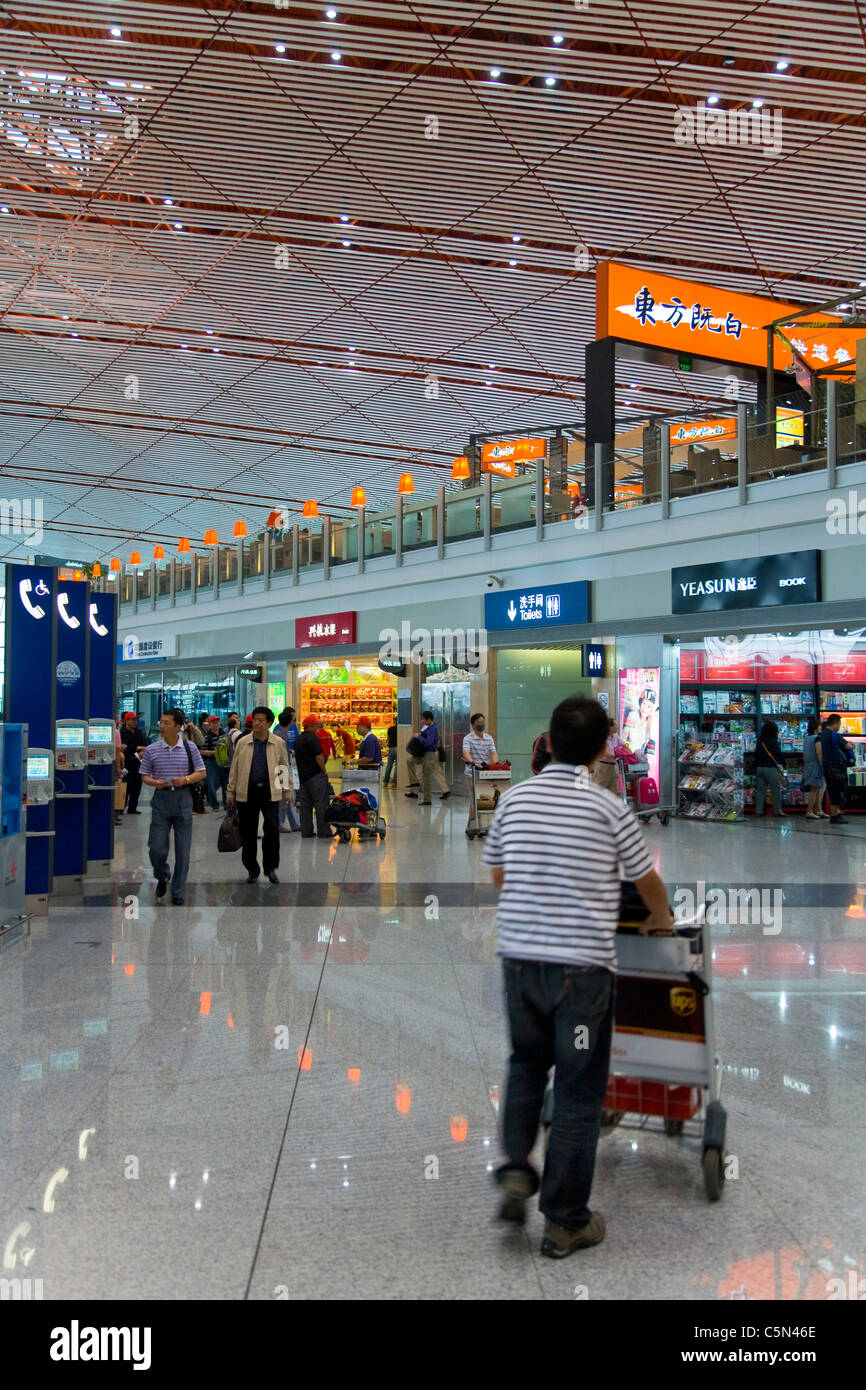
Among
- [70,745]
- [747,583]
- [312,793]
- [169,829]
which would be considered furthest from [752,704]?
[70,745]

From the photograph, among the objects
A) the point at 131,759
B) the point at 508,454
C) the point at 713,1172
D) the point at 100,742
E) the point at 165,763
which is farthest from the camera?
the point at 508,454

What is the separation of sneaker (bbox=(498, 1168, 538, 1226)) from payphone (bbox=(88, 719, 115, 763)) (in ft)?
25.1

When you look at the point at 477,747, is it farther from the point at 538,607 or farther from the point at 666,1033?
the point at 666,1033

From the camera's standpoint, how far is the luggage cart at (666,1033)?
152 inches

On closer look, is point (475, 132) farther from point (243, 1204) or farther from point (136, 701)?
point (136, 701)

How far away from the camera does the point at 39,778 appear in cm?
930

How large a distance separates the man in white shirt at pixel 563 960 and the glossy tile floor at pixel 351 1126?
0.23m

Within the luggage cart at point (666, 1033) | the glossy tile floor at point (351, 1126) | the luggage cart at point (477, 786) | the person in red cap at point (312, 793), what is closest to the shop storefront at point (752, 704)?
the luggage cart at point (477, 786)

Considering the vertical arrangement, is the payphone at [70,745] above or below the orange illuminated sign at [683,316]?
below

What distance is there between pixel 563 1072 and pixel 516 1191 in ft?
1.30

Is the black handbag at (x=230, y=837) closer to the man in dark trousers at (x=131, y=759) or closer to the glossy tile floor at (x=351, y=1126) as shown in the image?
the glossy tile floor at (x=351, y=1126)

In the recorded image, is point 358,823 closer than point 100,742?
No

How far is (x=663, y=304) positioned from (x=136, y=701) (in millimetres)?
27083

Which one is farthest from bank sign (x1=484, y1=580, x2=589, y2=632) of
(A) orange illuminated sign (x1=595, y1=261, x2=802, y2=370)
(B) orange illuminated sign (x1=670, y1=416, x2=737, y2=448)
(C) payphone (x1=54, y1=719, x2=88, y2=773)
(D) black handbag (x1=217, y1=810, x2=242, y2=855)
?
(C) payphone (x1=54, y1=719, x2=88, y2=773)
